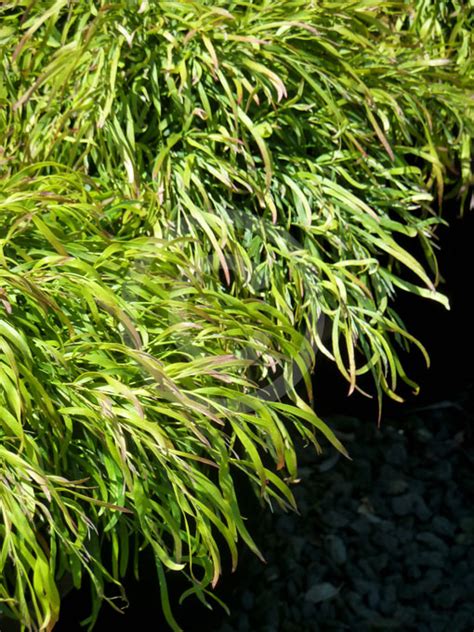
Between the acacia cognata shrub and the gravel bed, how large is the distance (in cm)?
47

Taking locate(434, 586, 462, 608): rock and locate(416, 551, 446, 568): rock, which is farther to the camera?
locate(416, 551, 446, 568): rock

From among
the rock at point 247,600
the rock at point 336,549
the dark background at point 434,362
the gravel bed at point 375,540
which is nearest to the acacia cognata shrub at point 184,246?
the dark background at point 434,362

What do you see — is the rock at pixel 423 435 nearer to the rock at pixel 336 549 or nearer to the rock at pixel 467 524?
the rock at pixel 467 524

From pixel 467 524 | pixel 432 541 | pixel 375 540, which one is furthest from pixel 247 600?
pixel 467 524

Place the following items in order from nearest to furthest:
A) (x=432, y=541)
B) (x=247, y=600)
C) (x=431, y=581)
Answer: (x=247, y=600) → (x=431, y=581) → (x=432, y=541)

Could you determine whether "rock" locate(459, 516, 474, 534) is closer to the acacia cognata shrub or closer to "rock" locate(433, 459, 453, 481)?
"rock" locate(433, 459, 453, 481)

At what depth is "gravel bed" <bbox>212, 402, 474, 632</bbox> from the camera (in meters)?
2.37

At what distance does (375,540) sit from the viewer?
2600mm

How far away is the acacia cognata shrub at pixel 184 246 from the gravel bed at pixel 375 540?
47 cm

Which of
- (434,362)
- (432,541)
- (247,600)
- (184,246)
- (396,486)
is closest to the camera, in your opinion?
(184,246)

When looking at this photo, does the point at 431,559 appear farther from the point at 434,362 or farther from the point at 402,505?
the point at 434,362

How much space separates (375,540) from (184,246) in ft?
3.68

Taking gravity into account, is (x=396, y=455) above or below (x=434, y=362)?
below

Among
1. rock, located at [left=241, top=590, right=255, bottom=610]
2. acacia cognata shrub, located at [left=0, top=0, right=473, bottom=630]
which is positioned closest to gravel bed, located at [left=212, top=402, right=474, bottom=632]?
rock, located at [left=241, top=590, right=255, bottom=610]
